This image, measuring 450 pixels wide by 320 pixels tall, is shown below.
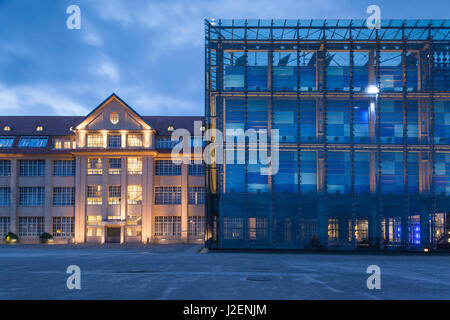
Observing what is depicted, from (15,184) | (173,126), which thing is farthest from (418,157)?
(15,184)

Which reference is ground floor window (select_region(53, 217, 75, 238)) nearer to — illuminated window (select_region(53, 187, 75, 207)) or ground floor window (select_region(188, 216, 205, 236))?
illuminated window (select_region(53, 187, 75, 207))

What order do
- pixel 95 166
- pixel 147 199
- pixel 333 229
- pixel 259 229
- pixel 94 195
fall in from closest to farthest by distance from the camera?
pixel 259 229, pixel 333 229, pixel 147 199, pixel 94 195, pixel 95 166

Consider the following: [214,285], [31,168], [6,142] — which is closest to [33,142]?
[31,168]

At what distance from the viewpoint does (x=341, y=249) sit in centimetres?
3638

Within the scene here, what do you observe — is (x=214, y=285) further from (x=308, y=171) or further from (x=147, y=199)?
(x=147, y=199)

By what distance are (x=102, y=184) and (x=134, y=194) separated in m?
4.15

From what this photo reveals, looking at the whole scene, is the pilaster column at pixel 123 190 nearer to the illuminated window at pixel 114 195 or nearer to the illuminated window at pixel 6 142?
the illuminated window at pixel 114 195

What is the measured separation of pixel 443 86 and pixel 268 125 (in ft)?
57.6

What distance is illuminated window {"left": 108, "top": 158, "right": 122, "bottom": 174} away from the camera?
49.1 meters

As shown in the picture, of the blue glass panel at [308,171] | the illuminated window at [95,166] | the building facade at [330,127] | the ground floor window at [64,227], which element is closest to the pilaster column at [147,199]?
the illuminated window at [95,166]

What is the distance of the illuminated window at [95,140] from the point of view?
4909cm

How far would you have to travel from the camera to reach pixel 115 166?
49219 mm

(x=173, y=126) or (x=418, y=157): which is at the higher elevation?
(x=173, y=126)
